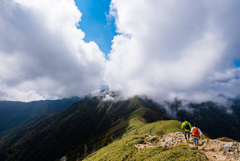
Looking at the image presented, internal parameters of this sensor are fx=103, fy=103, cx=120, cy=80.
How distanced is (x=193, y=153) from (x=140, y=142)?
17.4 meters

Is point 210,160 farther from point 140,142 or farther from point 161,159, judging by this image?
point 140,142

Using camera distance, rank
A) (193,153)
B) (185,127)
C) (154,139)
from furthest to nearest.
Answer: (154,139) < (185,127) < (193,153)

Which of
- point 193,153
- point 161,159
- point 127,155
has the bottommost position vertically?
point 127,155

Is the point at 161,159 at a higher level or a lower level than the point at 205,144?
lower

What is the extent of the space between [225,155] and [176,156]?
314 inches

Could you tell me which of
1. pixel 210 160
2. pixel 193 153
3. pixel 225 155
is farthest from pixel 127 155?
pixel 225 155

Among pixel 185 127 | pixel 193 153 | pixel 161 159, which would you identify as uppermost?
pixel 185 127

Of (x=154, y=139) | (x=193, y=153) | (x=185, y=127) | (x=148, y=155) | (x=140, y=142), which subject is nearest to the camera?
(x=193, y=153)

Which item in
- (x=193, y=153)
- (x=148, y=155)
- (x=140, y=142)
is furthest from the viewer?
(x=140, y=142)

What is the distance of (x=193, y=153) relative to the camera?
16797 millimetres

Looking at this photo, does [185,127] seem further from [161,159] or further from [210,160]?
[161,159]

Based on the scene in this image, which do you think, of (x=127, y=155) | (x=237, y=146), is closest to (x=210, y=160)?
(x=237, y=146)

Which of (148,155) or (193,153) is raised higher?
(193,153)

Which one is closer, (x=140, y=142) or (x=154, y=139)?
(x=140, y=142)
